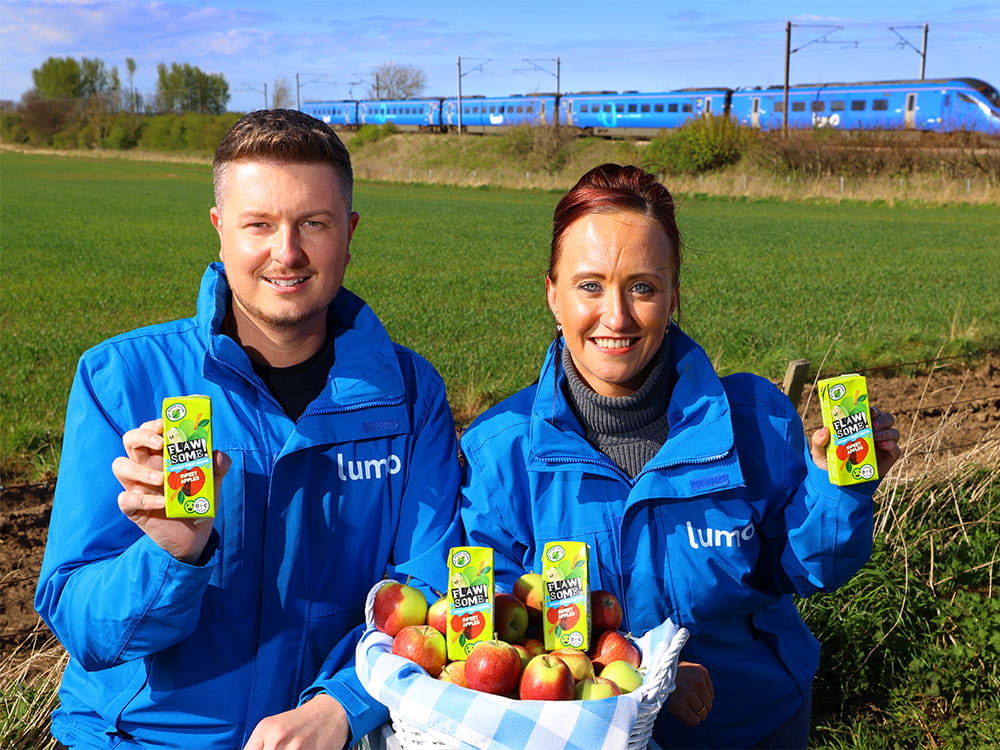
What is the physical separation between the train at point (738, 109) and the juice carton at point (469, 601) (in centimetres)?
4167

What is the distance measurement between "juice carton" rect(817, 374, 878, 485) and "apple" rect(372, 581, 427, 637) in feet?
3.41

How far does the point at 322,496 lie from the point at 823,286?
14.3 metres

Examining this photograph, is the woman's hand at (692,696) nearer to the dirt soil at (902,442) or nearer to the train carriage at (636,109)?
the dirt soil at (902,442)

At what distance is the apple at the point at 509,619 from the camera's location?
225 centimetres

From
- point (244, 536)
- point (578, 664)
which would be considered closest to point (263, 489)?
point (244, 536)

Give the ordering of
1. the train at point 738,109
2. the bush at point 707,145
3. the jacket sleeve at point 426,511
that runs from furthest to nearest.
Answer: the bush at point 707,145
the train at point 738,109
the jacket sleeve at point 426,511

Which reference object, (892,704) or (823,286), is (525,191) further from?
(892,704)

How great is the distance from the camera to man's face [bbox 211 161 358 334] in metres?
2.53

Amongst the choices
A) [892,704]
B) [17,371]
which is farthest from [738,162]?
[892,704]

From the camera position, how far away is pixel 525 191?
46.8 m

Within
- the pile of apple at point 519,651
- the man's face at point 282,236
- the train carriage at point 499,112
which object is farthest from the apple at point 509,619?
the train carriage at point 499,112

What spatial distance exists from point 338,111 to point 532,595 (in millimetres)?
75556

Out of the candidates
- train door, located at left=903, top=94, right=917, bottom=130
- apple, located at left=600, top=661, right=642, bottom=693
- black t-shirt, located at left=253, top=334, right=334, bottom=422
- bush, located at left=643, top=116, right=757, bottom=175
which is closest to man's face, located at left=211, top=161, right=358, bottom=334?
black t-shirt, located at left=253, top=334, right=334, bottom=422

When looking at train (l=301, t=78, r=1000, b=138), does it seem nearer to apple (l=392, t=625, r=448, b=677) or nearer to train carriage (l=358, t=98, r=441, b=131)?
train carriage (l=358, t=98, r=441, b=131)
